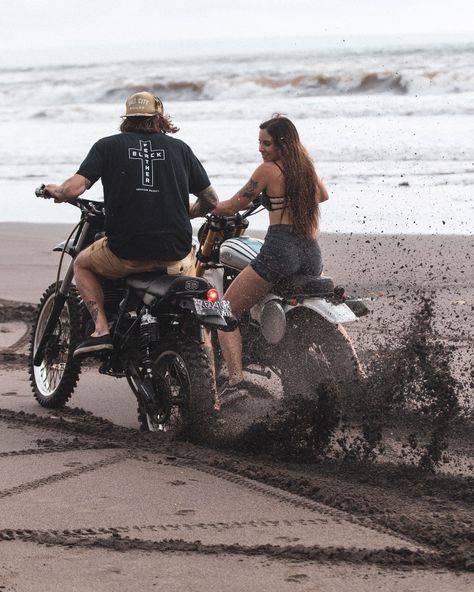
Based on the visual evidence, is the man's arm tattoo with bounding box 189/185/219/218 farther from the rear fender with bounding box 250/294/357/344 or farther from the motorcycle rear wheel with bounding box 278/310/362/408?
the motorcycle rear wheel with bounding box 278/310/362/408

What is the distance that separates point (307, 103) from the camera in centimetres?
3522

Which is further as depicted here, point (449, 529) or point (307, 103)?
point (307, 103)

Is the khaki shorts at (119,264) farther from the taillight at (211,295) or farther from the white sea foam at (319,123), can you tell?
the white sea foam at (319,123)

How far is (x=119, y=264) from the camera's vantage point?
6.17m

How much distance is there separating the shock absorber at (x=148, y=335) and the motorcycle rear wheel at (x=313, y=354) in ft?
2.63

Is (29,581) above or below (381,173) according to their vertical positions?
below

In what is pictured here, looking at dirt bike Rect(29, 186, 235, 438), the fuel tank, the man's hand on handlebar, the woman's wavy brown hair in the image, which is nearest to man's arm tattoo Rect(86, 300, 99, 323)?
dirt bike Rect(29, 186, 235, 438)

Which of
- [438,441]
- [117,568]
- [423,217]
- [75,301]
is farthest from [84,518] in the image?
[423,217]

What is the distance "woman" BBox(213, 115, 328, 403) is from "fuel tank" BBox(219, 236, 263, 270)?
18 cm

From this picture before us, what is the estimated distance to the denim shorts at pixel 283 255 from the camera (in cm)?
632

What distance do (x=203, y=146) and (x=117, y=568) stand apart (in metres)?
19.4

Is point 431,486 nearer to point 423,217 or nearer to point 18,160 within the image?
point 423,217

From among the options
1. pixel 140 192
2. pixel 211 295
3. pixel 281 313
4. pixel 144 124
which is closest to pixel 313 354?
pixel 281 313

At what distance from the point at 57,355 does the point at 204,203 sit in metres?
1.45
